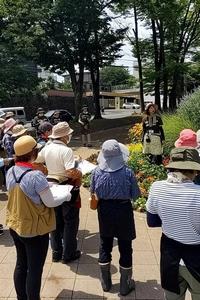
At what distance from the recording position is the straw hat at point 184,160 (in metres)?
2.93

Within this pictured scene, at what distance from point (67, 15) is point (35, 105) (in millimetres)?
20844

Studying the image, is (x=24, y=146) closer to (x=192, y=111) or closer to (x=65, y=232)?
(x=65, y=232)

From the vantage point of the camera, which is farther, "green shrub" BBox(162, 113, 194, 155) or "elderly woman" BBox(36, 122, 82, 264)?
"green shrub" BBox(162, 113, 194, 155)

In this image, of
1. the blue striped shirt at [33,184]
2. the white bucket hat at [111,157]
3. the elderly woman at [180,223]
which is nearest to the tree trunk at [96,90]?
the white bucket hat at [111,157]

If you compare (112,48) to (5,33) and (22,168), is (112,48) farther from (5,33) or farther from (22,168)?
(22,168)

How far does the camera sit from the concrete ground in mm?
4270

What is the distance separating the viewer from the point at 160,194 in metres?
2.99

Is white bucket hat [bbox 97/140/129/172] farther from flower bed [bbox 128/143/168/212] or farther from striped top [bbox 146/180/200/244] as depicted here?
flower bed [bbox 128/143/168/212]

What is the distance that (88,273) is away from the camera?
15.7 ft

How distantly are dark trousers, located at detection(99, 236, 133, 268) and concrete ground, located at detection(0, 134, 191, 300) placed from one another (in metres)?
0.35

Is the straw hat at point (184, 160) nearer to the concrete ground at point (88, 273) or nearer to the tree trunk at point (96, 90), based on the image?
the concrete ground at point (88, 273)

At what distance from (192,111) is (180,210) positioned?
7.36 meters

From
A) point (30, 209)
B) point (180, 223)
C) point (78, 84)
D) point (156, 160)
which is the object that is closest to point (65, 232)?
point (30, 209)

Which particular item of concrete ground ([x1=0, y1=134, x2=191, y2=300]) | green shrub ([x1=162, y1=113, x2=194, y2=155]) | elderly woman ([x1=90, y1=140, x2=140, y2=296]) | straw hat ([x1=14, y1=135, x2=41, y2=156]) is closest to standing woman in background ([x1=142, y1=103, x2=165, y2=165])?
green shrub ([x1=162, y1=113, x2=194, y2=155])
